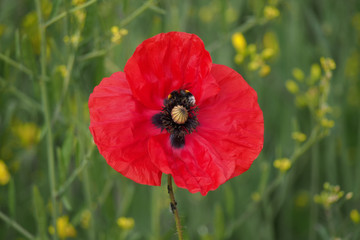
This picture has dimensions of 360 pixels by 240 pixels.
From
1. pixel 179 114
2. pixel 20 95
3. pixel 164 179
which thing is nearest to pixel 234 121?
pixel 179 114

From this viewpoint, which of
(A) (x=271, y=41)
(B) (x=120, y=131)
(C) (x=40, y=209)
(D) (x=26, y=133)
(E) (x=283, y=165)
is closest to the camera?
(B) (x=120, y=131)

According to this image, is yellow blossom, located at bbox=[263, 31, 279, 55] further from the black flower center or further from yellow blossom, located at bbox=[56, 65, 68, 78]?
the black flower center

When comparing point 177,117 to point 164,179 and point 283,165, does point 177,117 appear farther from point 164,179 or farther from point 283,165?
point 283,165

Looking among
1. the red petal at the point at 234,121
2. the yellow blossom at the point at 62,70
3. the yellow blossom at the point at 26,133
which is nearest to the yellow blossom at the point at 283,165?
the red petal at the point at 234,121

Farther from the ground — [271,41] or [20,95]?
[271,41]

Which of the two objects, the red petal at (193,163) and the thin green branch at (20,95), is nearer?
the red petal at (193,163)

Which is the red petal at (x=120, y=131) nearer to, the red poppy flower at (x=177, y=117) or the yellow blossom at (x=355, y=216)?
the red poppy flower at (x=177, y=117)

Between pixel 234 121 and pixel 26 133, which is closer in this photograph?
pixel 234 121
